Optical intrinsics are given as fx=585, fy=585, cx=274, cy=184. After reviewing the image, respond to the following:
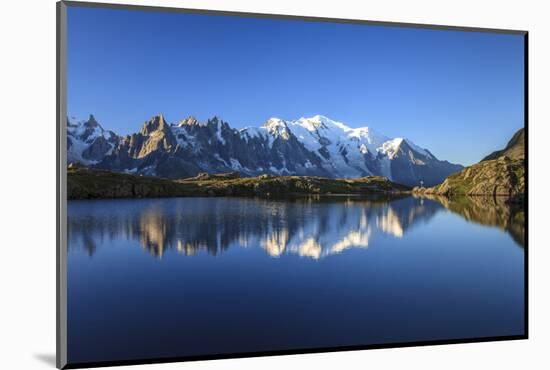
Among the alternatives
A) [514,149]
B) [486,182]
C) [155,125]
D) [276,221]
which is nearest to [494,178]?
[486,182]

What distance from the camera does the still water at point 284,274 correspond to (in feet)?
35.2

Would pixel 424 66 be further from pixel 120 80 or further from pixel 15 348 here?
pixel 15 348

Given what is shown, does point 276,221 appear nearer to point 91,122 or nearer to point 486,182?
point 91,122

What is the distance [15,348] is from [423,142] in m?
9.12

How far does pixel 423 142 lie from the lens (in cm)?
1297

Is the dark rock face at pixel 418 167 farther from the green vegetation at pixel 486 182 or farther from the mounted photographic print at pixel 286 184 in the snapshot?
the green vegetation at pixel 486 182

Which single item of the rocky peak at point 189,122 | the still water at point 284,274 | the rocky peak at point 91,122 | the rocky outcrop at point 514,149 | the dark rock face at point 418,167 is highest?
the rocky peak at point 189,122

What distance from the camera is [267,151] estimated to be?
1257 cm

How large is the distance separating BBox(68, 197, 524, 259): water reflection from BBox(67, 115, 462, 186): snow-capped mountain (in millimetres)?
719

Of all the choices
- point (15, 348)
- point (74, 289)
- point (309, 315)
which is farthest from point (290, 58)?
point (15, 348)

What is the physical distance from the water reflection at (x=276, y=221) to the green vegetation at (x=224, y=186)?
214 millimetres

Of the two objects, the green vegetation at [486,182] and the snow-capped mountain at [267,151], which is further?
the green vegetation at [486,182]

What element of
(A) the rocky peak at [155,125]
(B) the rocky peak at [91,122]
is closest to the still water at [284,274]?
(B) the rocky peak at [91,122]

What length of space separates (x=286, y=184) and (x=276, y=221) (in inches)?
35.1
